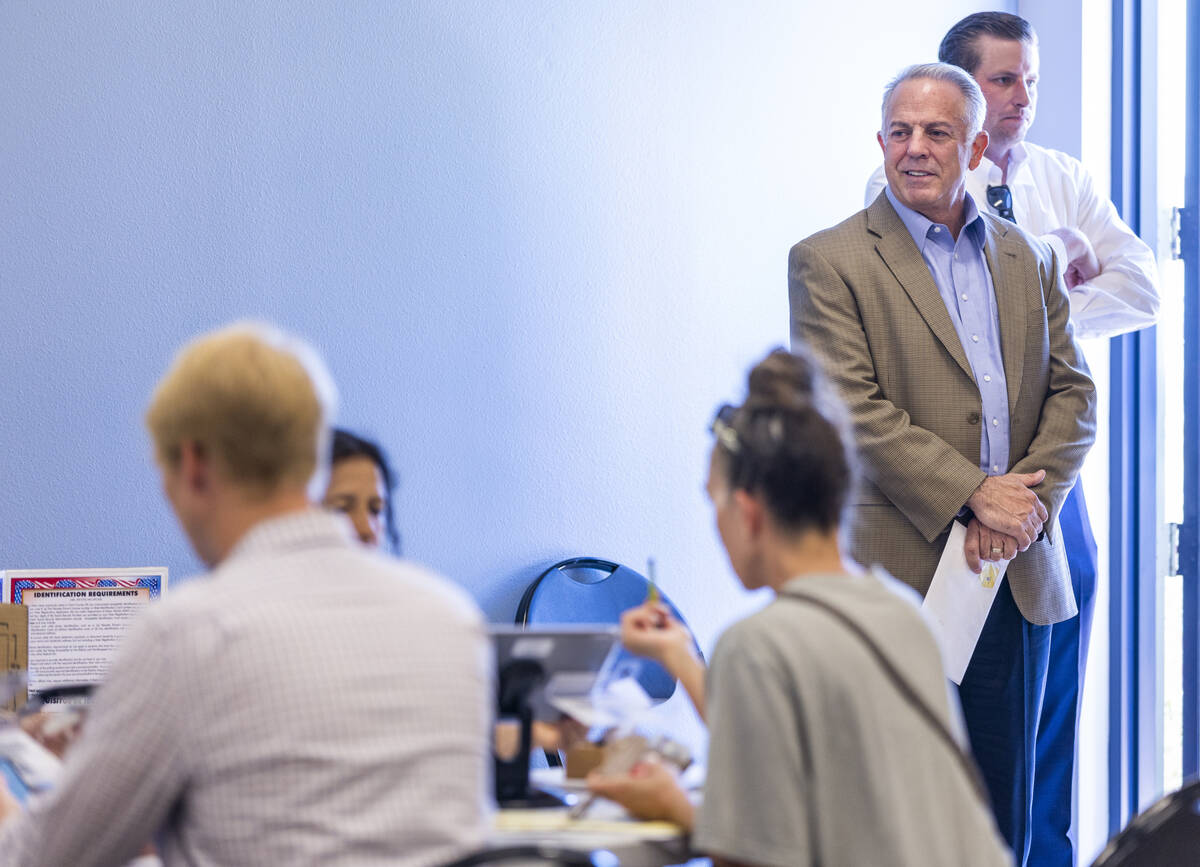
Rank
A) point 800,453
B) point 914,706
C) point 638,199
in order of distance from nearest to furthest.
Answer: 1. point 914,706
2. point 800,453
3. point 638,199

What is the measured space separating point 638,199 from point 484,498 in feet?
3.15

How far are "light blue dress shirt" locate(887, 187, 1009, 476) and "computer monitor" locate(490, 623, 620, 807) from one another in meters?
1.46

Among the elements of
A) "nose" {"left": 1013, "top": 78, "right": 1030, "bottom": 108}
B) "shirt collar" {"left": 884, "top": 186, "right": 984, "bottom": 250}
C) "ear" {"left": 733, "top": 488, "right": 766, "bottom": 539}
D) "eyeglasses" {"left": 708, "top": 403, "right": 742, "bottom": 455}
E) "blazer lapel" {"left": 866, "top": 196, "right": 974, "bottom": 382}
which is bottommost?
"ear" {"left": 733, "top": 488, "right": 766, "bottom": 539}

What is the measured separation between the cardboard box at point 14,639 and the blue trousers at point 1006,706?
6.32 ft

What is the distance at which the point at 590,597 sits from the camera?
352 cm

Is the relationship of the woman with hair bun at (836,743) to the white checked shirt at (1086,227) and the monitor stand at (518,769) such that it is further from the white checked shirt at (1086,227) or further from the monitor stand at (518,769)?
the white checked shirt at (1086,227)

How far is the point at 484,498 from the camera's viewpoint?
11.4ft

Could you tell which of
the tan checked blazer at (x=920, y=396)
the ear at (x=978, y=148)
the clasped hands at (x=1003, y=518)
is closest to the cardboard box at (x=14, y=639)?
the tan checked blazer at (x=920, y=396)

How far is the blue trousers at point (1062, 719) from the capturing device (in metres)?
3.22

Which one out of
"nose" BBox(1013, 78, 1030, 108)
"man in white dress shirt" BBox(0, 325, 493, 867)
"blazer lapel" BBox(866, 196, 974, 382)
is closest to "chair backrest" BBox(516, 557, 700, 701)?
"blazer lapel" BBox(866, 196, 974, 382)

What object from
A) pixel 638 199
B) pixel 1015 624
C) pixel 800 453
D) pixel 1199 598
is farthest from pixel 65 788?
pixel 1199 598

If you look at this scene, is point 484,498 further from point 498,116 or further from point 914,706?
point 914,706

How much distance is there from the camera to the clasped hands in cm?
283

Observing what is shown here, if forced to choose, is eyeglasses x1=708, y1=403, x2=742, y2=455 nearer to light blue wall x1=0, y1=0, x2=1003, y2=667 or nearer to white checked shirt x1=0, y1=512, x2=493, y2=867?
white checked shirt x1=0, y1=512, x2=493, y2=867
